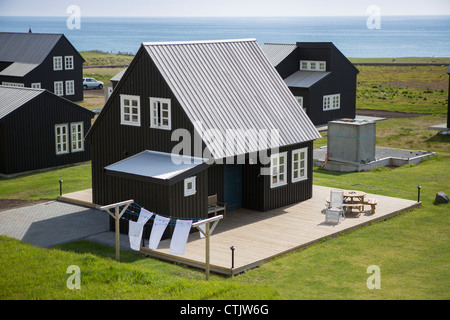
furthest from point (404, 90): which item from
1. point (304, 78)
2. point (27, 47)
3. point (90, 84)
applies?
point (27, 47)

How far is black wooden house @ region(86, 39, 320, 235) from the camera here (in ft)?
68.9

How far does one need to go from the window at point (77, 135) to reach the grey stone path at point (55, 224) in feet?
29.5

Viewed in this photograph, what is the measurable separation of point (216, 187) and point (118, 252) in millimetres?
5464

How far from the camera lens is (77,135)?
113ft

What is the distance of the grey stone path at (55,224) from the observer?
21.0 metres

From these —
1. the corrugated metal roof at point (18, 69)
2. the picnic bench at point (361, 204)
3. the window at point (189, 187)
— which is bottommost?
the picnic bench at point (361, 204)

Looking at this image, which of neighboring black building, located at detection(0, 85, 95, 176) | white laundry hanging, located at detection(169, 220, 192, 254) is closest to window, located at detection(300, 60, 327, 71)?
neighboring black building, located at detection(0, 85, 95, 176)

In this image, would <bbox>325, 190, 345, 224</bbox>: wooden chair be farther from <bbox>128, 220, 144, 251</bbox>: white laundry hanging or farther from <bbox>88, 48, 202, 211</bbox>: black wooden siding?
<bbox>128, 220, 144, 251</bbox>: white laundry hanging

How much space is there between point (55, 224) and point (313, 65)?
3121cm

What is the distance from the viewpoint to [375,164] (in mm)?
33094

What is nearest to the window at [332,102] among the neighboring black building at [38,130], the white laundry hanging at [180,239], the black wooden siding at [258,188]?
the neighboring black building at [38,130]

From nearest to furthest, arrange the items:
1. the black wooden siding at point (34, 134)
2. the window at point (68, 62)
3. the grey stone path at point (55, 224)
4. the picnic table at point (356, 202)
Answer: the grey stone path at point (55, 224)
the picnic table at point (356, 202)
the black wooden siding at point (34, 134)
the window at point (68, 62)

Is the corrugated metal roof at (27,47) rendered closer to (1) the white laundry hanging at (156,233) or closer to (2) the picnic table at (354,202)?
(2) the picnic table at (354,202)
